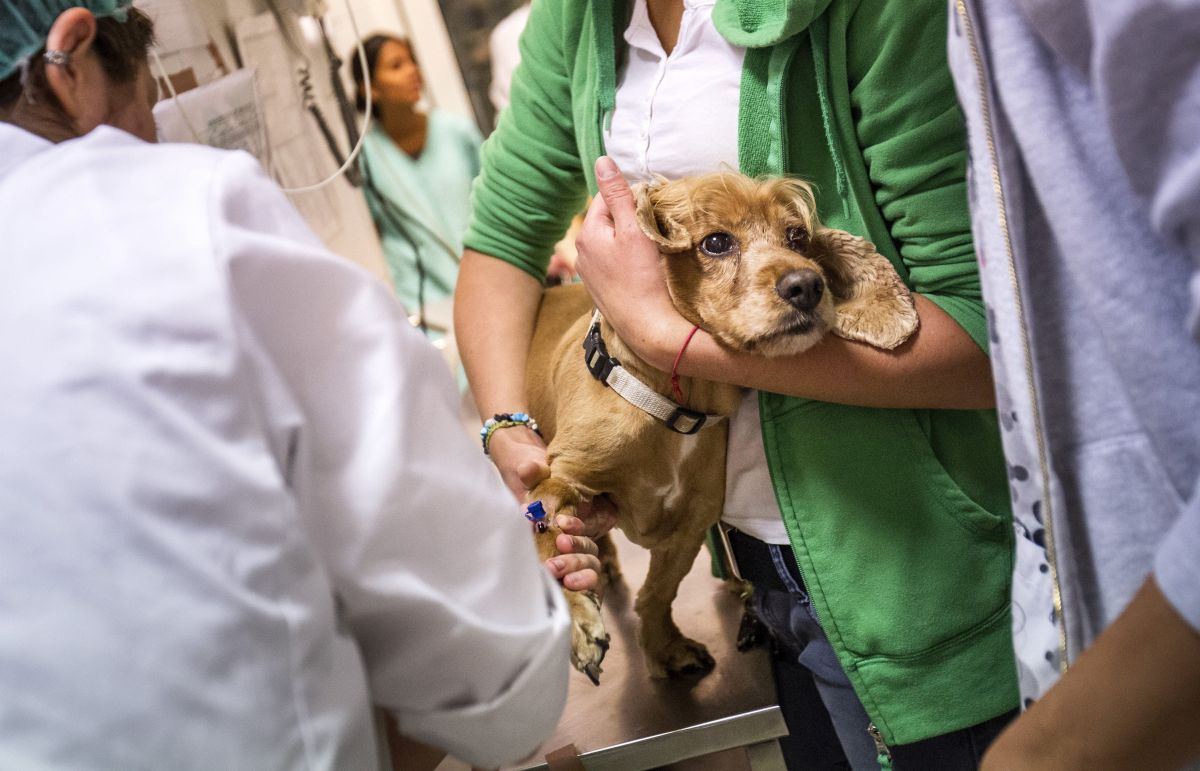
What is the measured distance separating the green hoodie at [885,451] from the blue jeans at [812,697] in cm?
5

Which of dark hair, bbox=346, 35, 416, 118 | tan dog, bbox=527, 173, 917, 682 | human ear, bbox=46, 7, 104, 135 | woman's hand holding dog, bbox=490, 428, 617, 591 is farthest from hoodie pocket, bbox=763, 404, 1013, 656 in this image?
dark hair, bbox=346, 35, 416, 118

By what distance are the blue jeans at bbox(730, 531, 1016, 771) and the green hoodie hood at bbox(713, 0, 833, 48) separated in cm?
50

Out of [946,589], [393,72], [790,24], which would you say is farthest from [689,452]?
[393,72]

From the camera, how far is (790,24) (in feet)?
2.65

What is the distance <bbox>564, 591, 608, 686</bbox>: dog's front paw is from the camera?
962 millimetres

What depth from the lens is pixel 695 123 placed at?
907 mm

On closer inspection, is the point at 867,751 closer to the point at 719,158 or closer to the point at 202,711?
the point at 719,158

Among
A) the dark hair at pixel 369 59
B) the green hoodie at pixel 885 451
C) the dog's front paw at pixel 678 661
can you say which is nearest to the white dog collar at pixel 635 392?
the green hoodie at pixel 885 451

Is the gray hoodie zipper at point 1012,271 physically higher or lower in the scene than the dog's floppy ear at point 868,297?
higher

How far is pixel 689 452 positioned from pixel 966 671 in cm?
37

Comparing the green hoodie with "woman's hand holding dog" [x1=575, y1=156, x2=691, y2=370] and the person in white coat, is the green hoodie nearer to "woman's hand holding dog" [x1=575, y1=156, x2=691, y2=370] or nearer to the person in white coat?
"woman's hand holding dog" [x1=575, y1=156, x2=691, y2=370]

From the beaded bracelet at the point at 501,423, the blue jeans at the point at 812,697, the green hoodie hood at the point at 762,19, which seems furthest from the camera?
the beaded bracelet at the point at 501,423

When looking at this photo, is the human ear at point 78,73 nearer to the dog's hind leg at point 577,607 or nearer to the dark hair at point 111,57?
the dark hair at point 111,57

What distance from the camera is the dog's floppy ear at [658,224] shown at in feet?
3.23
